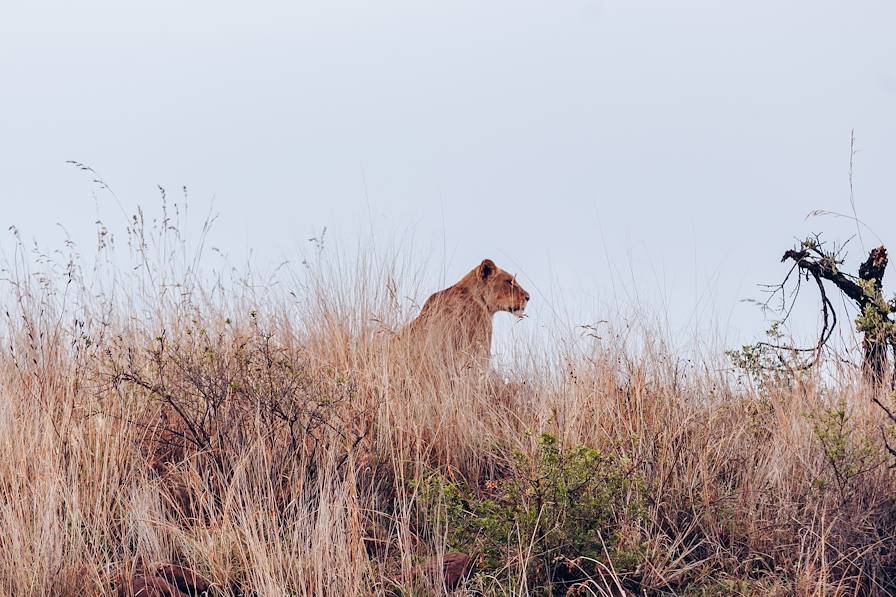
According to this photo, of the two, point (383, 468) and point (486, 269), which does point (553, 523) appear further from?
point (486, 269)

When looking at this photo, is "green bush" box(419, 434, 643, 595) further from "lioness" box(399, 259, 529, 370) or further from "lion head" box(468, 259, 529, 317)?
"lion head" box(468, 259, 529, 317)

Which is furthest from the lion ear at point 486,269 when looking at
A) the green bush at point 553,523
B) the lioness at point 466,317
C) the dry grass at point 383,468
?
the green bush at point 553,523

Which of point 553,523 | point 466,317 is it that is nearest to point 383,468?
point 553,523

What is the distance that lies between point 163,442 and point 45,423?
2.65 feet

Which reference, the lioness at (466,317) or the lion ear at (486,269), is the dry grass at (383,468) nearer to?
the lioness at (466,317)

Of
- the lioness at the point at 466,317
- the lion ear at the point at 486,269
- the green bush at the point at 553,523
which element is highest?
the lion ear at the point at 486,269

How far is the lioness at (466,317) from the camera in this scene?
8.03 m

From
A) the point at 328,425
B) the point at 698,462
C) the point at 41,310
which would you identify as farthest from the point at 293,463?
the point at 41,310

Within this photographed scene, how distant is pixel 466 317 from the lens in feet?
29.9

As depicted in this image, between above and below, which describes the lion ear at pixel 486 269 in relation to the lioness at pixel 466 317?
above

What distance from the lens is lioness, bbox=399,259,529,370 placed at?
8031 mm

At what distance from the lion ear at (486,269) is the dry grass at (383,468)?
2.03m

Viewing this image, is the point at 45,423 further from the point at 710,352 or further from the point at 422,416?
the point at 710,352

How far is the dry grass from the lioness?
1.64ft
